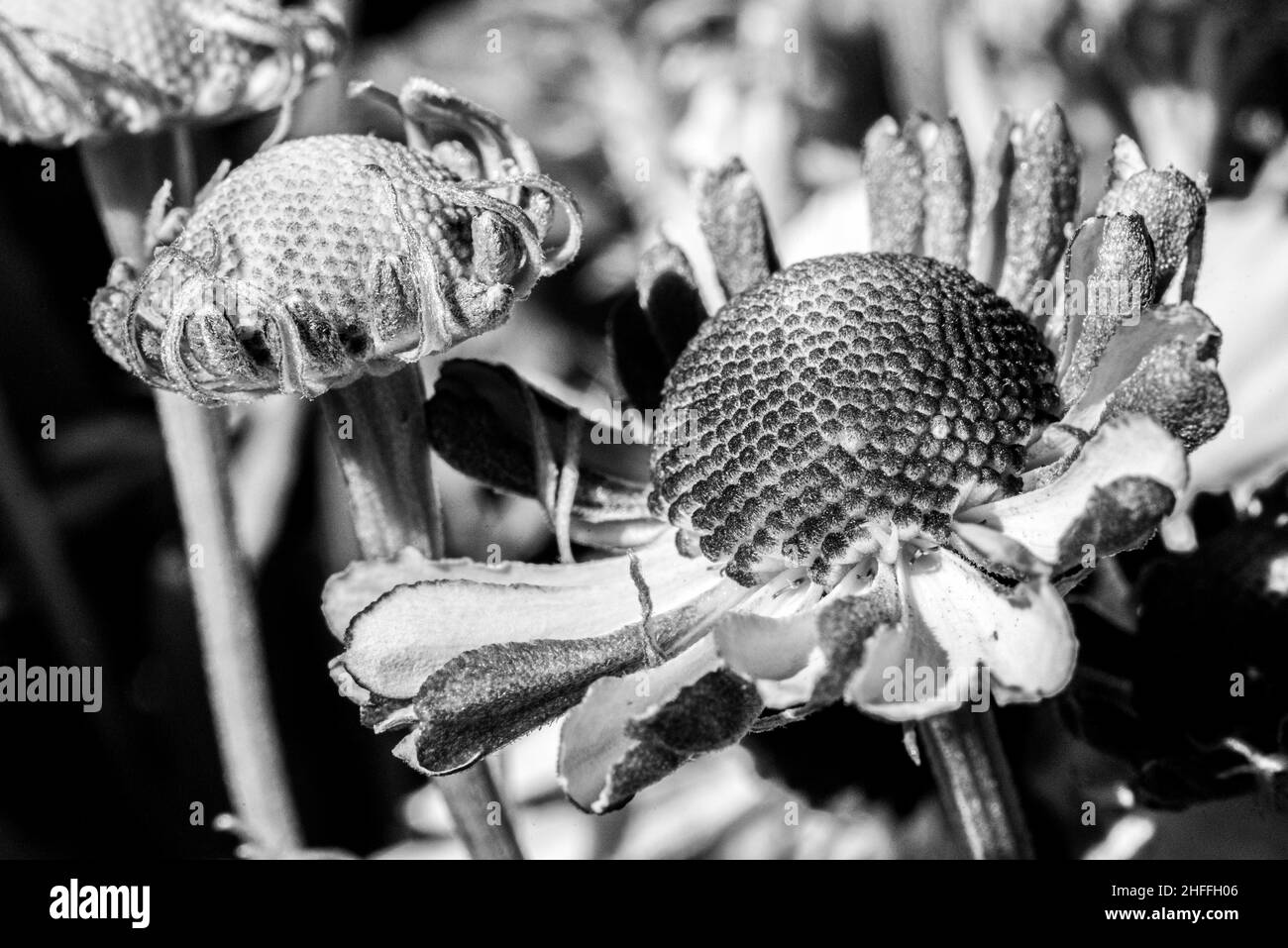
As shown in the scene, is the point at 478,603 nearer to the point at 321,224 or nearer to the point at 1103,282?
the point at 321,224

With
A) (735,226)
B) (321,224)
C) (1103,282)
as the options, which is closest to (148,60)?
(321,224)

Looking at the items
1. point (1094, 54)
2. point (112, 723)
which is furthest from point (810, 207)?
point (112, 723)

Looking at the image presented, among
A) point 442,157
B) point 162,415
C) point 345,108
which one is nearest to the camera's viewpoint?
point 442,157

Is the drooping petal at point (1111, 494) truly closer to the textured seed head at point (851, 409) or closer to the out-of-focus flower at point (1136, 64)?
the textured seed head at point (851, 409)

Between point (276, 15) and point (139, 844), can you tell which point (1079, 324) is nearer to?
point (276, 15)

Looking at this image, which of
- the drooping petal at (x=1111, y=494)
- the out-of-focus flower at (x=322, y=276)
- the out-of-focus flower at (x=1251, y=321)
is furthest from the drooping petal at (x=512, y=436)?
the out-of-focus flower at (x=1251, y=321)
